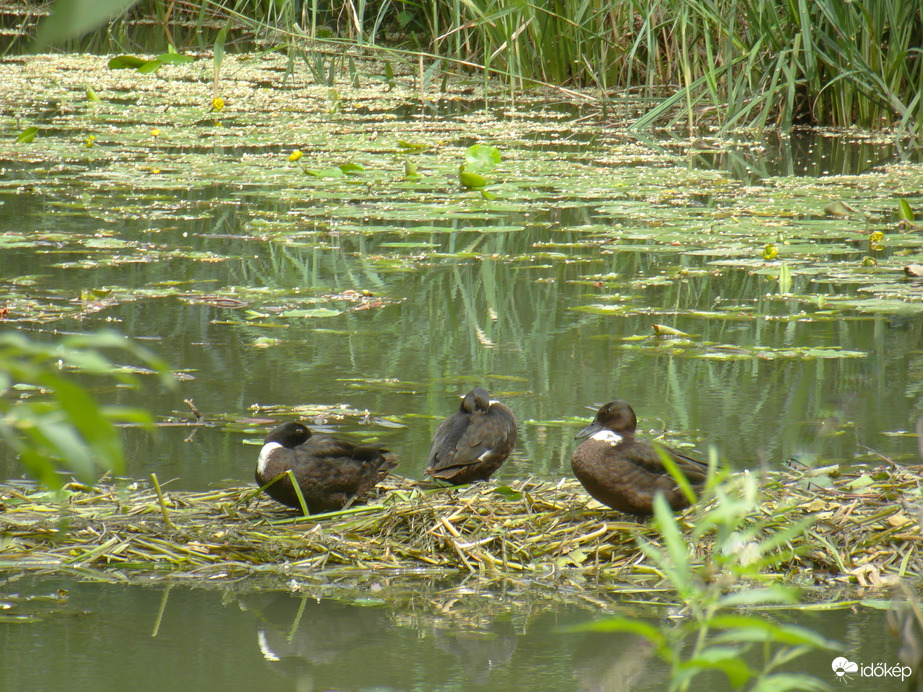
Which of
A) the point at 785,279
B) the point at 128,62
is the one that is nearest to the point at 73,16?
the point at 128,62

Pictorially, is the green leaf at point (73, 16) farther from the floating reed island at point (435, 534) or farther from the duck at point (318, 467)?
the duck at point (318, 467)

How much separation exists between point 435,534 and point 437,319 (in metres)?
1.99

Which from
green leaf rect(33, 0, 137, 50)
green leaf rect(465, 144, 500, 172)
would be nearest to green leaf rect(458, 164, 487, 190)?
green leaf rect(465, 144, 500, 172)

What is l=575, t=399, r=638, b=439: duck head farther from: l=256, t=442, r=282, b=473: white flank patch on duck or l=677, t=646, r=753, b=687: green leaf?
l=677, t=646, r=753, b=687: green leaf

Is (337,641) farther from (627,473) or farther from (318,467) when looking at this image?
(627,473)

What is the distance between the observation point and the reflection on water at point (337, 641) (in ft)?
6.22

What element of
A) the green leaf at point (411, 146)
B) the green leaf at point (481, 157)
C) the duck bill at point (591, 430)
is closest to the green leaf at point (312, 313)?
A: the duck bill at point (591, 430)

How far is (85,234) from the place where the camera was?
224 inches

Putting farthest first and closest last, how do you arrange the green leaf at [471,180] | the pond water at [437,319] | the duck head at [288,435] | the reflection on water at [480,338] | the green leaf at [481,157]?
the green leaf at [481,157], the green leaf at [471,180], the reflection on water at [480,338], the duck head at [288,435], the pond water at [437,319]

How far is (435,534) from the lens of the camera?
257 cm

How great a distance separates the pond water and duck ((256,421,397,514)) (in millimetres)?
236

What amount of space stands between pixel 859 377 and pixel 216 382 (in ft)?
6.86

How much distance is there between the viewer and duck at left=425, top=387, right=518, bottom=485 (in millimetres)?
2998

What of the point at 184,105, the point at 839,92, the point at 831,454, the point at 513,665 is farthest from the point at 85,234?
the point at 839,92
